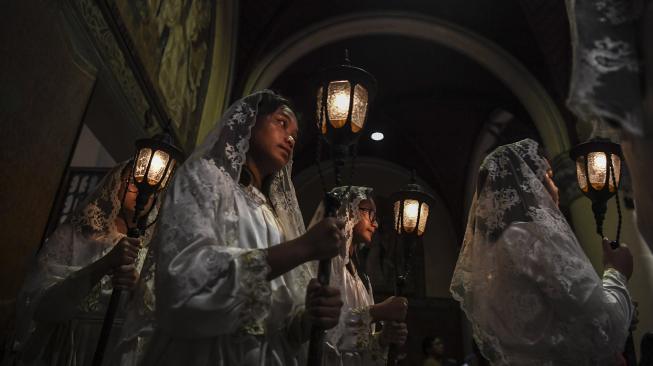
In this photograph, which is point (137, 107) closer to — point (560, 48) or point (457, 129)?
point (560, 48)

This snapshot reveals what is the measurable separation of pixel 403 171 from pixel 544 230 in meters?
10.8

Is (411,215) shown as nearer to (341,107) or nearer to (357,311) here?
(357,311)

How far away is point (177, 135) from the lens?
583 centimetres

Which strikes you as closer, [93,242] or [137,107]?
[93,242]

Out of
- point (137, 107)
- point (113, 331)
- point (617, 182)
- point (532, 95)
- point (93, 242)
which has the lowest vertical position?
point (113, 331)

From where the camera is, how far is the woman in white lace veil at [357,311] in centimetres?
259

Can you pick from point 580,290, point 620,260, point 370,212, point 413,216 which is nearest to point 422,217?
point 413,216

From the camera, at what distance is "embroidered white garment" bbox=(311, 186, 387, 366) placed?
2.62 meters

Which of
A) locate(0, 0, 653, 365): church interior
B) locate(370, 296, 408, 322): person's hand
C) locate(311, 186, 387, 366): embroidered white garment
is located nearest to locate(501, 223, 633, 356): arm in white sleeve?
locate(370, 296, 408, 322): person's hand

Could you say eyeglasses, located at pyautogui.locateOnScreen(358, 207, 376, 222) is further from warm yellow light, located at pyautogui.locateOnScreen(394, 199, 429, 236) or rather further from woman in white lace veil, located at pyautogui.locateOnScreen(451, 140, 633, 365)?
woman in white lace veil, located at pyautogui.locateOnScreen(451, 140, 633, 365)

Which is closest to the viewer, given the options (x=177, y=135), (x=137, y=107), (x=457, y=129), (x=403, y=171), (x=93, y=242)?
(x=93, y=242)

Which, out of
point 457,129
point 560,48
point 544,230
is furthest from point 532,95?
point 544,230

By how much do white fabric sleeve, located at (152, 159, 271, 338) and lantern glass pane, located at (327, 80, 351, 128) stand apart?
0.71 m

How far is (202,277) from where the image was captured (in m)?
1.44
